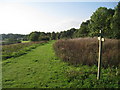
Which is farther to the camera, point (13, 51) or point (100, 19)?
point (100, 19)

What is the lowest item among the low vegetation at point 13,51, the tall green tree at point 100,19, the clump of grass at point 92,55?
the low vegetation at point 13,51

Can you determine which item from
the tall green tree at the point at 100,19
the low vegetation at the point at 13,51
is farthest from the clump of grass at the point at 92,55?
the tall green tree at the point at 100,19

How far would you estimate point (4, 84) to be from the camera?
4844 mm

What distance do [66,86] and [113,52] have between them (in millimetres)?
3875

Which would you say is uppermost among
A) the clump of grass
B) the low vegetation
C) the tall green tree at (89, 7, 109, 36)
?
the tall green tree at (89, 7, 109, 36)

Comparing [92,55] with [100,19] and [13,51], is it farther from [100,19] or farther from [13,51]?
[100,19]

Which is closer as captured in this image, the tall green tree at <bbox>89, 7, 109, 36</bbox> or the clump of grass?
the clump of grass

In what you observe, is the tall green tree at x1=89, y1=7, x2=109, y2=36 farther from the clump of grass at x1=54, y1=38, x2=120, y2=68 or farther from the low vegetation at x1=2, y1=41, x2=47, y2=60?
the clump of grass at x1=54, y1=38, x2=120, y2=68

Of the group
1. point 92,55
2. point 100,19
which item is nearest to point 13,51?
point 92,55

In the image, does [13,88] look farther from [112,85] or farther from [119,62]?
[119,62]

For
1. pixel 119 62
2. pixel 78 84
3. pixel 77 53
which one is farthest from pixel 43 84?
pixel 119 62

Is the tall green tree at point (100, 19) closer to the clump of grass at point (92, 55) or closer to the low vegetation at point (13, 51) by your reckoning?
the low vegetation at point (13, 51)

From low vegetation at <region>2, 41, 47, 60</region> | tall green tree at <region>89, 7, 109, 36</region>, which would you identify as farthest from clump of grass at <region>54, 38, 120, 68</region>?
tall green tree at <region>89, 7, 109, 36</region>

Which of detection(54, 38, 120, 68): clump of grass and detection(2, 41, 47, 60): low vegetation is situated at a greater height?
detection(54, 38, 120, 68): clump of grass
